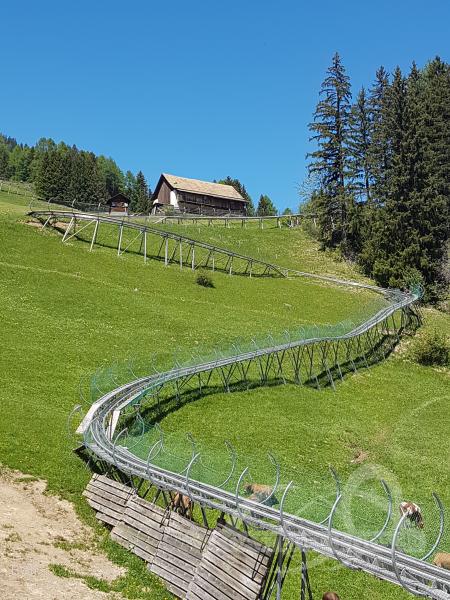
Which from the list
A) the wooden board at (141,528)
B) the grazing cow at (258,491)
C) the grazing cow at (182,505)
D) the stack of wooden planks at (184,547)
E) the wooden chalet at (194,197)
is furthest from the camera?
the wooden chalet at (194,197)

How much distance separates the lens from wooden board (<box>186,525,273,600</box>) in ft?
39.7

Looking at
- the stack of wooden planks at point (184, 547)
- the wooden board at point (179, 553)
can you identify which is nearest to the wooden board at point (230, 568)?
the stack of wooden planks at point (184, 547)

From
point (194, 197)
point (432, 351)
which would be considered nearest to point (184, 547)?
point (432, 351)

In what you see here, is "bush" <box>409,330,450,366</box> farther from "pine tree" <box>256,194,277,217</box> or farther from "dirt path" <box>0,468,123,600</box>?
"pine tree" <box>256,194,277,217</box>

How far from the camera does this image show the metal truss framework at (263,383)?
34.6 feet

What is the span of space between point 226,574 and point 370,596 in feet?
15.1

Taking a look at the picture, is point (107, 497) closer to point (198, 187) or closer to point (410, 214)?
point (410, 214)

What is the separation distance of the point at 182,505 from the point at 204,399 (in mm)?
12310

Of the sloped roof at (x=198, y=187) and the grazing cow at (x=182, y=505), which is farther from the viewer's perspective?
the sloped roof at (x=198, y=187)

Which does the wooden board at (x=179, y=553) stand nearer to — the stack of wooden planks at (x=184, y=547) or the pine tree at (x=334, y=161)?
the stack of wooden planks at (x=184, y=547)

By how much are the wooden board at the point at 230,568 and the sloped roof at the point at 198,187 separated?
84226 millimetres

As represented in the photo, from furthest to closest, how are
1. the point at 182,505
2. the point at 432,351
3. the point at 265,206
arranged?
the point at 265,206, the point at 432,351, the point at 182,505

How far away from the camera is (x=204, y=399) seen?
27.7 m

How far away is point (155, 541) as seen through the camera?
14.6m
